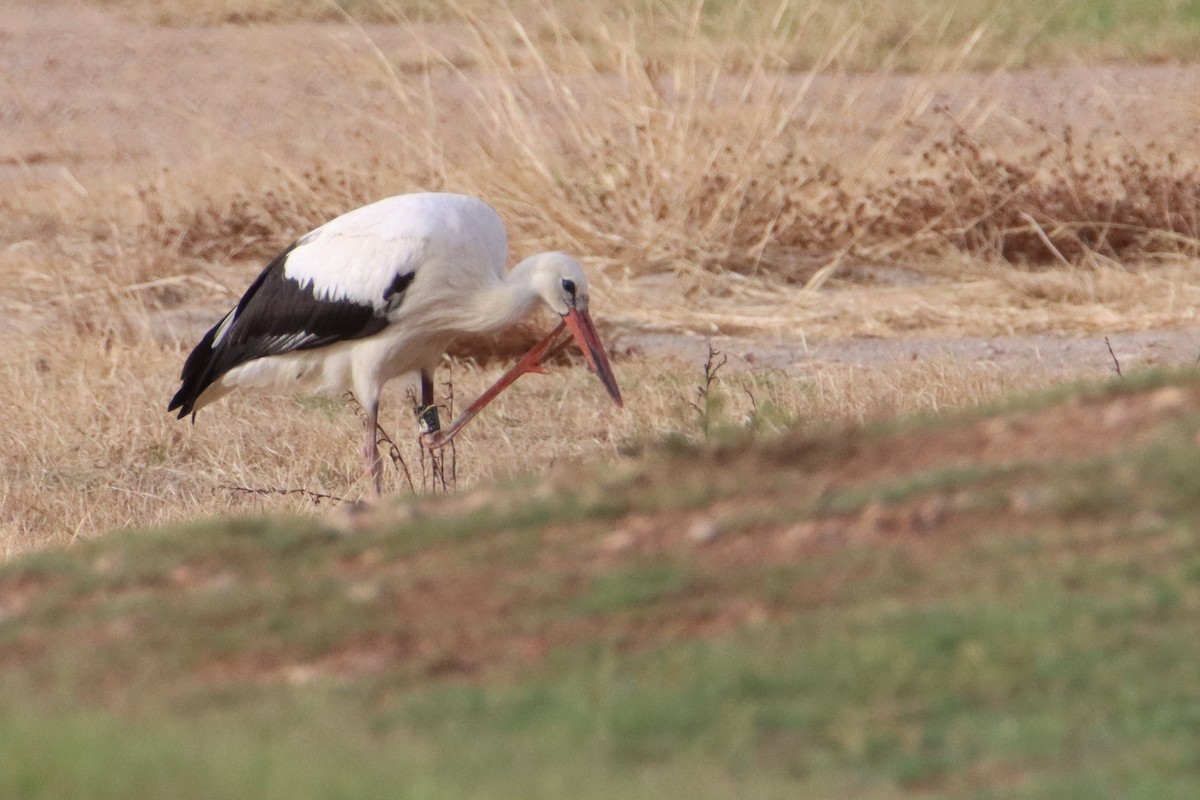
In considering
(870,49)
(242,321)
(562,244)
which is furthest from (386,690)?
(870,49)

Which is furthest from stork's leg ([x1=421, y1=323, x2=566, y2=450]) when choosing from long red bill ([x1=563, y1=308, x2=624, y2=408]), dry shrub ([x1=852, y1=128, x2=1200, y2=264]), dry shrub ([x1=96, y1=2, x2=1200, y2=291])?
dry shrub ([x1=852, y1=128, x2=1200, y2=264])

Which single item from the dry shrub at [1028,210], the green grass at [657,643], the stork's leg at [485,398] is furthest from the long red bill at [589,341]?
the dry shrub at [1028,210]

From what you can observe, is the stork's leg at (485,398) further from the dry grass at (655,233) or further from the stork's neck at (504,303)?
the dry grass at (655,233)

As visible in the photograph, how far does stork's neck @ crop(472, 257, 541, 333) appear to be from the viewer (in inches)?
303

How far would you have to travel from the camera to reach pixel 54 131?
20844mm

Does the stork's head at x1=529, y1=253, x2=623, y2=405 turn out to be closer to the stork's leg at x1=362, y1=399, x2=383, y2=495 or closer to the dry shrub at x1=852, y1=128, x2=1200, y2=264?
the stork's leg at x1=362, y1=399, x2=383, y2=495

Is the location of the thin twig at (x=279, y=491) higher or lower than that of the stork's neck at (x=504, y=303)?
lower

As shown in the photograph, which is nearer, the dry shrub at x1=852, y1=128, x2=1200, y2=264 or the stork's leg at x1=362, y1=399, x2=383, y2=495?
the stork's leg at x1=362, y1=399, x2=383, y2=495

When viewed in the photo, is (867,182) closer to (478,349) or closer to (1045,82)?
(478,349)

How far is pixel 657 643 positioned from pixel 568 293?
397cm

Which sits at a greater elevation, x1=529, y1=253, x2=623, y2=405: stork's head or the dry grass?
x1=529, y1=253, x2=623, y2=405: stork's head

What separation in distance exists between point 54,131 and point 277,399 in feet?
39.5

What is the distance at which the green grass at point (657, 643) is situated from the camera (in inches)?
129

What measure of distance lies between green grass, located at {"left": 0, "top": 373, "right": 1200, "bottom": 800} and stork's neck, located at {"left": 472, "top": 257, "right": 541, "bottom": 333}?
2739 millimetres
